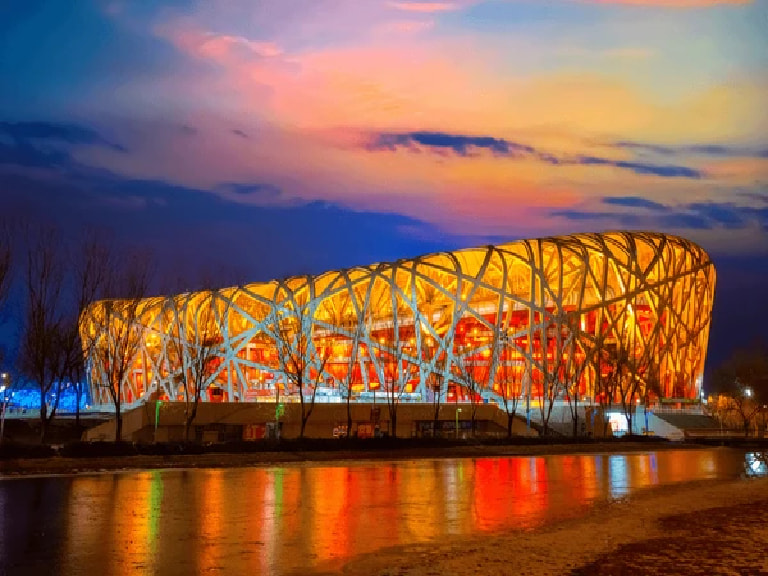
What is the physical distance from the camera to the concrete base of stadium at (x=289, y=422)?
5103 centimetres

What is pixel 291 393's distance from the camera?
78.1 m

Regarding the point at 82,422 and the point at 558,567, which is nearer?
the point at 558,567

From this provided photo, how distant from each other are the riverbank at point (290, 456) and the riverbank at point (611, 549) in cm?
1801

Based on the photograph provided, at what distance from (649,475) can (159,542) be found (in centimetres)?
2054

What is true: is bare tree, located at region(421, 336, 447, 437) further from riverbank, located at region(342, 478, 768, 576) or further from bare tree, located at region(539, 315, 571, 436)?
riverbank, located at region(342, 478, 768, 576)

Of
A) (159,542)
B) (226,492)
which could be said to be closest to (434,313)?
(226,492)

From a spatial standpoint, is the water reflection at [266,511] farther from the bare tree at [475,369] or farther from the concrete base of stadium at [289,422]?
the bare tree at [475,369]

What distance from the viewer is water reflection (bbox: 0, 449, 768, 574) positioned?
12.5 metres

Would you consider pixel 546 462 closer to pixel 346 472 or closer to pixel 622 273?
pixel 346 472

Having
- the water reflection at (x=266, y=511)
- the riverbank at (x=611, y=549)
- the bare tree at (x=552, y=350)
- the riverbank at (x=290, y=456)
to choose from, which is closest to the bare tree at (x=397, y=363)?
the bare tree at (x=552, y=350)

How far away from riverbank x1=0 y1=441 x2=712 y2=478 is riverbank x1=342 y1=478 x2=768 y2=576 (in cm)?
1801

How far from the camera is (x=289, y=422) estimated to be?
5619 centimetres

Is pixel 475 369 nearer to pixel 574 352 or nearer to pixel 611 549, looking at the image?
pixel 574 352

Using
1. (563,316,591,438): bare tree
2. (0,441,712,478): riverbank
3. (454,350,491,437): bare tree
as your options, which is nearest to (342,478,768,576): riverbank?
(0,441,712,478): riverbank
